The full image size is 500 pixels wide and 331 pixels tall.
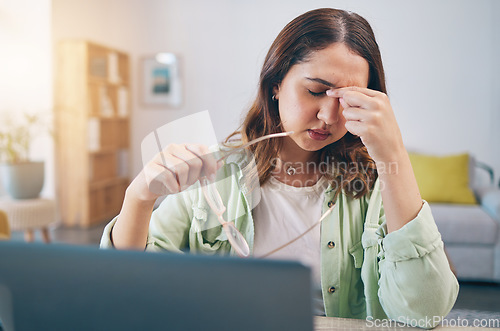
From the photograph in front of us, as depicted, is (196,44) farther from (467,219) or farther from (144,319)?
(144,319)

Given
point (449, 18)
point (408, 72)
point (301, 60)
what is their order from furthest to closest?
point (408, 72), point (449, 18), point (301, 60)

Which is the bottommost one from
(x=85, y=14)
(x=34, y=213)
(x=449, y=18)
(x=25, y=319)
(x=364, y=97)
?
(x=34, y=213)

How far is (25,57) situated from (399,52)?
2959mm

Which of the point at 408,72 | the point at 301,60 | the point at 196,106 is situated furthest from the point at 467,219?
the point at 196,106

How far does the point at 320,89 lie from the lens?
0.74 m

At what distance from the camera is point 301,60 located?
768 millimetres

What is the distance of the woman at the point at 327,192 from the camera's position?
2.22ft

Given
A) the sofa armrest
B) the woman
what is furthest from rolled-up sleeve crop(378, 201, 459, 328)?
the sofa armrest

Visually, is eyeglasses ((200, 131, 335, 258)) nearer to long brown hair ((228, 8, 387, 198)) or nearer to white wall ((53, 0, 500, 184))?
long brown hair ((228, 8, 387, 198))

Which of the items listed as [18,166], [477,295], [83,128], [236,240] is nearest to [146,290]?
[236,240]

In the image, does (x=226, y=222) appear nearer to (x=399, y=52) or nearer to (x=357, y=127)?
(x=357, y=127)

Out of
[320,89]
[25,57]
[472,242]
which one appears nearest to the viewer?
[320,89]

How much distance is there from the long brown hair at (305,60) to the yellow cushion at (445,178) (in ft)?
6.92

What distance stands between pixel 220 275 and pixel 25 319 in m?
0.17
